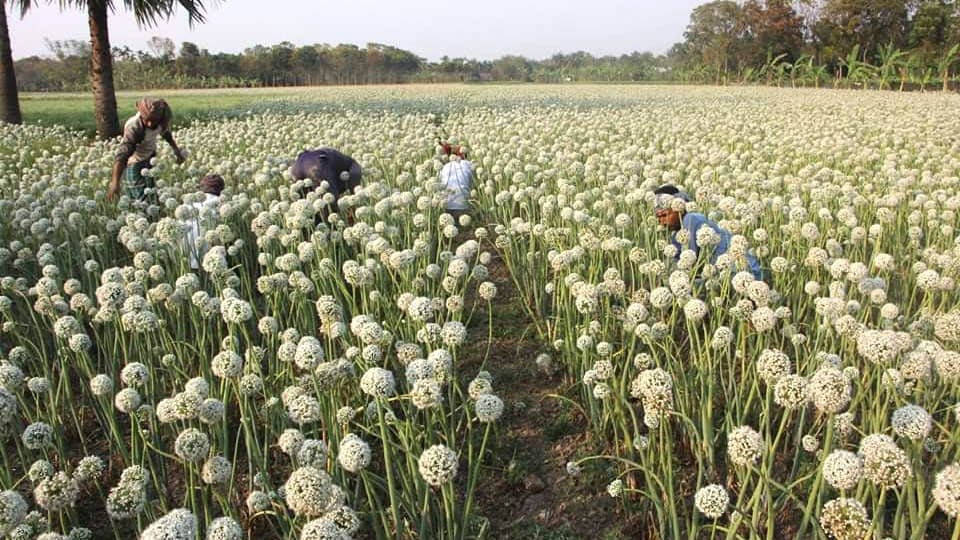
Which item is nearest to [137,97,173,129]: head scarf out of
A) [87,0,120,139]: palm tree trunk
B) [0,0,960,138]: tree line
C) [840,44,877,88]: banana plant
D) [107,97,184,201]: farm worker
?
[107,97,184,201]: farm worker

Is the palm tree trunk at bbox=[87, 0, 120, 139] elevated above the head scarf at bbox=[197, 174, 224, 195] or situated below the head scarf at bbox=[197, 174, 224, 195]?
above

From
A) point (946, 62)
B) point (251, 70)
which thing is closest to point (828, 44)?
point (946, 62)

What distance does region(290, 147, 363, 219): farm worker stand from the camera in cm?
823

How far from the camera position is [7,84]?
17500 mm

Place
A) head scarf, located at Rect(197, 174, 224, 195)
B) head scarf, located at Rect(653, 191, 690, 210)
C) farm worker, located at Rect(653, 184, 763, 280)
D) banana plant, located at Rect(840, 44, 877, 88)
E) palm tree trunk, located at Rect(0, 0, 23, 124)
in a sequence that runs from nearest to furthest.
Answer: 1. farm worker, located at Rect(653, 184, 763, 280)
2. head scarf, located at Rect(653, 191, 690, 210)
3. head scarf, located at Rect(197, 174, 224, 195)
4. palm tree trunk, located at Rect(0, 0, 23, 124)
5. banana plant, located at Rect(840, 44, 877, 88)

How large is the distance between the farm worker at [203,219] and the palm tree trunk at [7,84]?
1367 cm

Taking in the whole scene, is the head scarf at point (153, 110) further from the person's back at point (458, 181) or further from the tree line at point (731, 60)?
the tree line at point (731, 60)

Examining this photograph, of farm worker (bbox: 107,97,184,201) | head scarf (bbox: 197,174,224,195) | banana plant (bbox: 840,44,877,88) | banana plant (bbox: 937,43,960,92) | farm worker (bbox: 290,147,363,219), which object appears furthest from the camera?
banana plant (bbox: 840,44,877,88)

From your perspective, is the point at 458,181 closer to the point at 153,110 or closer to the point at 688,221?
the point at 688,221

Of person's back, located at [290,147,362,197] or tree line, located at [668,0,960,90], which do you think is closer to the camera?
person's back, located at [290,147,362,197]

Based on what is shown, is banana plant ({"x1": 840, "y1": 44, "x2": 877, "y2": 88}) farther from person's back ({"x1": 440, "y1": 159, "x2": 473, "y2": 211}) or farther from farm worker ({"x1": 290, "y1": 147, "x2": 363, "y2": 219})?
farm worker ({"x1": 290, "y1": 147, "x2": 363, "y2": 219})

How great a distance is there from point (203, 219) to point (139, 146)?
360cm

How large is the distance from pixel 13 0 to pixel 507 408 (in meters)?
18.7

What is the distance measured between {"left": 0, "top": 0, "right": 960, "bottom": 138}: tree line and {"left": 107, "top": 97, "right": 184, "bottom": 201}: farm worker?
3764 centimetres
